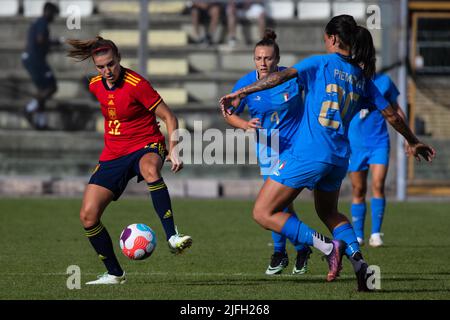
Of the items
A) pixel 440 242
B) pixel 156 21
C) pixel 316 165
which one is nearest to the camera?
pixel 316 165

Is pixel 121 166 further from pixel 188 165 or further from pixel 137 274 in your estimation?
pixel 188 165

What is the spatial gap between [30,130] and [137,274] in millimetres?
10766

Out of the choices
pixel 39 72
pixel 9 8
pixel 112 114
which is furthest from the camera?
pixel 9 8

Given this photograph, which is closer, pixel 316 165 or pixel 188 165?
pixel 316 165

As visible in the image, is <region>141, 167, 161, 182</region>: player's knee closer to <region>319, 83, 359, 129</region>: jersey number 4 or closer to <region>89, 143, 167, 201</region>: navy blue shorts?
<region>89, 143, 167, 201</region>: navy blue shorts

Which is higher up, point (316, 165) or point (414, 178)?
point (316, 165)

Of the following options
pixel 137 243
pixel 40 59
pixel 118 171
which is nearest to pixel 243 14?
pixel 40 59

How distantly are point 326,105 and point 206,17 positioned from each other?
13587 mm

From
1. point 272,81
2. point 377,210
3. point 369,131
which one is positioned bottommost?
point 377,210

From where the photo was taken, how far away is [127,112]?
27.4 ft

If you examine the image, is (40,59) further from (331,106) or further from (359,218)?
(331,106)

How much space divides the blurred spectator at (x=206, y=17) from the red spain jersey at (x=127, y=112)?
11.8 metres
